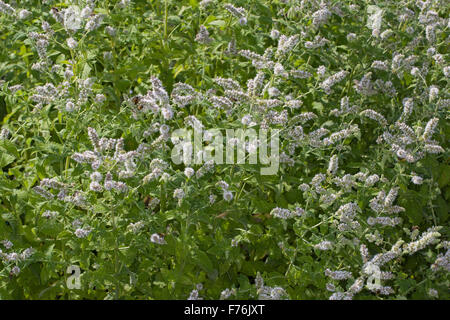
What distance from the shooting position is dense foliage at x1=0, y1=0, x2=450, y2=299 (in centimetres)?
359

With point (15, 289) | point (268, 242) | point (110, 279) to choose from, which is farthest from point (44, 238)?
point (268, 242)

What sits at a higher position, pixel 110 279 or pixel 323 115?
pixel 323 115

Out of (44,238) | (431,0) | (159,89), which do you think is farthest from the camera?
(431,0)

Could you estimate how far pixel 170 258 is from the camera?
3.86 metres

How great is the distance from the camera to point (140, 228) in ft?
11.6

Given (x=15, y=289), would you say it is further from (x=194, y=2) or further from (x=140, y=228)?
(x=194, y=2)

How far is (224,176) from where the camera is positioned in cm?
392

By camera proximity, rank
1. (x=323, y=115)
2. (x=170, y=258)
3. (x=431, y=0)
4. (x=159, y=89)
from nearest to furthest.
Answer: (x=159, y=89), (x=170, y=258), (x=323, y=115), (x=431, y=0)

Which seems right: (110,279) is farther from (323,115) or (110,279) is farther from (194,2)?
(194,2)

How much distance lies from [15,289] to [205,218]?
136 cm

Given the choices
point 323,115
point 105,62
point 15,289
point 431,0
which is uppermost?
point 431,0

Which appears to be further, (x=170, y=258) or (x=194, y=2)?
(x=194, y=2)

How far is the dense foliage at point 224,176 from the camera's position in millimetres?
3588

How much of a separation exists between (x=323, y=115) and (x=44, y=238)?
2.18m
